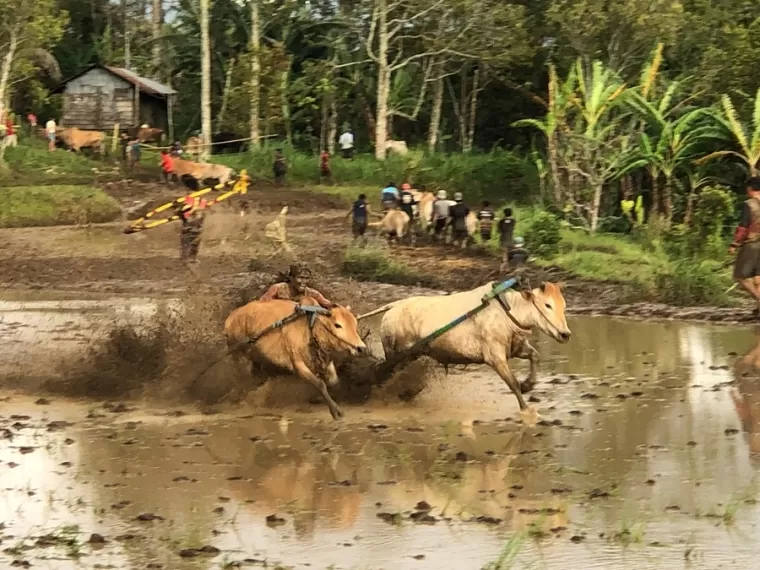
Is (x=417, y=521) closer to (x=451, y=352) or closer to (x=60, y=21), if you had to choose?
(x=451, y=352)

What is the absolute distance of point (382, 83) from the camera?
113 ft

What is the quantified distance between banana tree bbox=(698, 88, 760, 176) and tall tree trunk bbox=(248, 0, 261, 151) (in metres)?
14.6

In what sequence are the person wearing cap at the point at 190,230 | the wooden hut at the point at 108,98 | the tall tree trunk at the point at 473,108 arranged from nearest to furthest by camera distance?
the person wearing cap at the point at 190,230 → the tall tree trunk at the point at 473,108 → the wooden hut at the point at 108,98

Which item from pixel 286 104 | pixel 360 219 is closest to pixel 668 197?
pixel 360 219

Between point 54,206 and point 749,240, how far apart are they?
56.4 feet

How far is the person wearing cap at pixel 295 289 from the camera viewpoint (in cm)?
1038

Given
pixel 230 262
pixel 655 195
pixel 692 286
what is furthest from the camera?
pixel 655 195

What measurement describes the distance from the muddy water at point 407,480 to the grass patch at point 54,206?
16.3 metres

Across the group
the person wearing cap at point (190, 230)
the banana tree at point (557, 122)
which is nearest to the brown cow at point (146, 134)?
the banana tree at point (557, 122)

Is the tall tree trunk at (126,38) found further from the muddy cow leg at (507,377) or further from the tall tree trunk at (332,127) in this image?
the muddy cow leg at (507,377)

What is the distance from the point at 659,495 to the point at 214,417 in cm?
405

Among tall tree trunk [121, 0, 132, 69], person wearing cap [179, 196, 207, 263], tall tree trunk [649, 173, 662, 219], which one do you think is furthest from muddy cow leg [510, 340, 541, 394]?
tall tree trunk [121, 0, 132, 69]

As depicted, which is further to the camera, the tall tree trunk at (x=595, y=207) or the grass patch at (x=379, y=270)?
the tall tree trunk at (x=595, y=207)

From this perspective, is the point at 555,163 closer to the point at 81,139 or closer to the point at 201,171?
the point at 201,171
